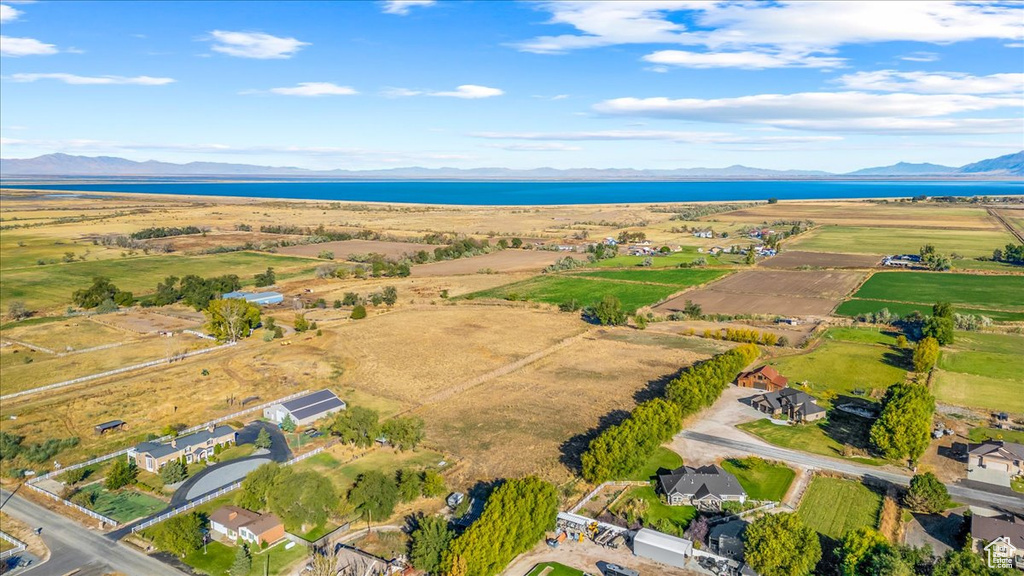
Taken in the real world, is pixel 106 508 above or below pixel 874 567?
below

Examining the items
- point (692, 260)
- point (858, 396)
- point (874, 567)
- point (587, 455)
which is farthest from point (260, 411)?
point (692, 260)

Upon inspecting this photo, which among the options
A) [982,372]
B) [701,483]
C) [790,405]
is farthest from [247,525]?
[982,372]

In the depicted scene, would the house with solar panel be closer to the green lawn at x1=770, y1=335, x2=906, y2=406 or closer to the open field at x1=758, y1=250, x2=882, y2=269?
the green lawn at x1=770, y1=335, x2=906, y2=406

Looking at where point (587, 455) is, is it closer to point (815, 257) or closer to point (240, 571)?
point (240, 571)

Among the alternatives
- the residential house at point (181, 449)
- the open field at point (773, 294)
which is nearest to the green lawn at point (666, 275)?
the open field at point (773, 294)

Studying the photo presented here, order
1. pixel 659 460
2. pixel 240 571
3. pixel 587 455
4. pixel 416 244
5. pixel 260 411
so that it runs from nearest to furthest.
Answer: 1. pixel 240 571
2. pixel 587 455
3. pixel 659 460
4. pixel 260 411
5. pixel 416 244

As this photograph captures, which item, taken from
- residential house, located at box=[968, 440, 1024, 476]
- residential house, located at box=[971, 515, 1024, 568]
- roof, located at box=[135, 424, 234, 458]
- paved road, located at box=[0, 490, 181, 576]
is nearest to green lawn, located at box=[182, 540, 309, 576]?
paved road, located at box=[0, 490, 181, 576]

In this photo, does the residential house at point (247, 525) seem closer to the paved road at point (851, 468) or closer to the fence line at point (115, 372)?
the paved road at point (851, 468)
